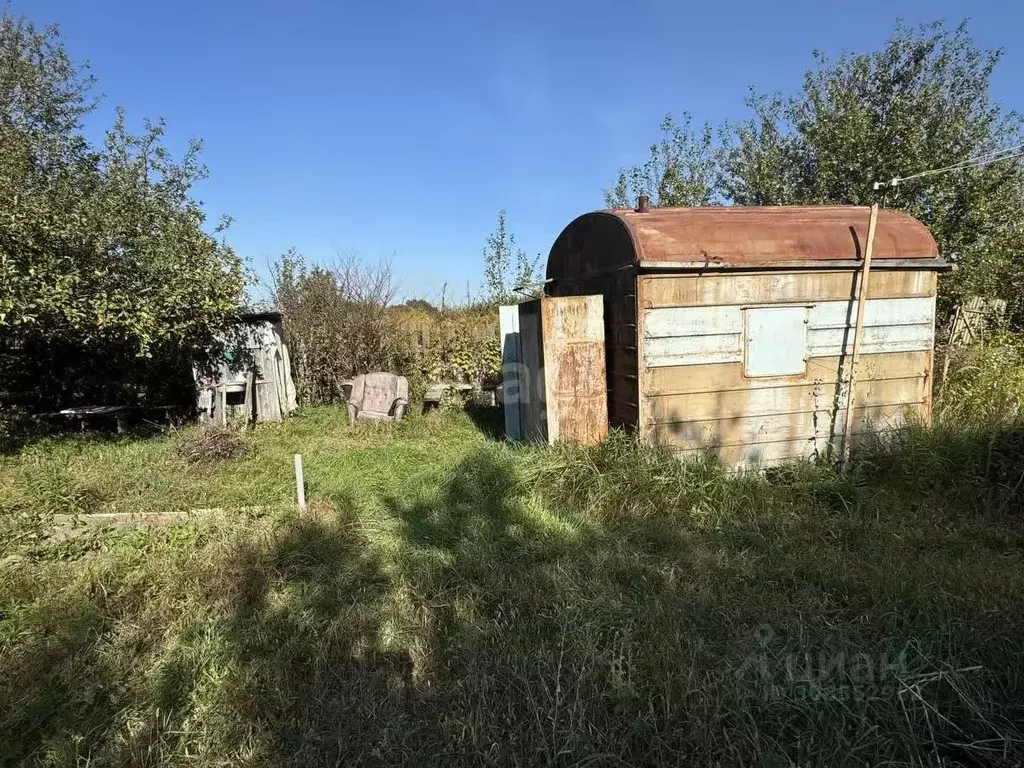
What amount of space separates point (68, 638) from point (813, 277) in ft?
22.1

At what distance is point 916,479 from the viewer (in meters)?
5.08

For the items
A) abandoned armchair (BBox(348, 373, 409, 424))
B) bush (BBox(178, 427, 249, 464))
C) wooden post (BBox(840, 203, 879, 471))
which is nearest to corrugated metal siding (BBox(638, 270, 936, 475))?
wooden post (BBox(840, 203, 879, 471))

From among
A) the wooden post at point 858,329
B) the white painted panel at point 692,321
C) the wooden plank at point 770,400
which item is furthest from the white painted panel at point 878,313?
the white painted panel at point 692,321

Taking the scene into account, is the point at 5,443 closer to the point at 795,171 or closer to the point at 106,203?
the point at 106,203

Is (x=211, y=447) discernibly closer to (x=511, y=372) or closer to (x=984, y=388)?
(x=511, y=372)

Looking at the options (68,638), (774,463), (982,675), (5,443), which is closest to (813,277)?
(774,463)

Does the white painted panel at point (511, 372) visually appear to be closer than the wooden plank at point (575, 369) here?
No

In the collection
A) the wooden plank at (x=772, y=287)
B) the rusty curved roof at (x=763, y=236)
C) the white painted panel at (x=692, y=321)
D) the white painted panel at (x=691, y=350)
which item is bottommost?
the white painted panel at (x=691, y=350)

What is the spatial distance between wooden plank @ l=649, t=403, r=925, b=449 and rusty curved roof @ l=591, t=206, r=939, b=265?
1.64 metres

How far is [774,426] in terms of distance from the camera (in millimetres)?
5910

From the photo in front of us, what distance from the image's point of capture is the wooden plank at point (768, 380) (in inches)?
222

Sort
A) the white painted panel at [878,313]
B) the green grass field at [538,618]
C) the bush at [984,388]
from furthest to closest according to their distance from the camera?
the bush at [984,388] < the white painted panel at [878,313] < the green grass field at [538,618]

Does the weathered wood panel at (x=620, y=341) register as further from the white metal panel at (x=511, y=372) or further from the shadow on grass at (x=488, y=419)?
the shadow on grass at (x=488, y=419)

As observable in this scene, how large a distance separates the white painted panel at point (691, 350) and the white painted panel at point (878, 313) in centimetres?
95
